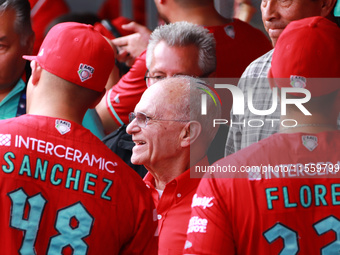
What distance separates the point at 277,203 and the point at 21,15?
6.31ft

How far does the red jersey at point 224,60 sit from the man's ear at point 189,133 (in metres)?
0.60

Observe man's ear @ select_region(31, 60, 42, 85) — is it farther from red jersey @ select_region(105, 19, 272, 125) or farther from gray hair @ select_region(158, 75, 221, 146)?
red jersey @ select_region(105, 19, 272, 125)

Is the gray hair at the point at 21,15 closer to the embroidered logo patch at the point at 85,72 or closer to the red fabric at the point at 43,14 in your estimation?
the embroidered logo patch at the point at 85,72

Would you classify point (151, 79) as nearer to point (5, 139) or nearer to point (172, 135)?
point (172, 135)

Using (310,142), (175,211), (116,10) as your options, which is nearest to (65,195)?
(175,211)

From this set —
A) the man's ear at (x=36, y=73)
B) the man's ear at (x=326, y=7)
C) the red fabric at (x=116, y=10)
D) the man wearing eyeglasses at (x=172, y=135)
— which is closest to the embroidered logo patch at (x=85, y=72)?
the man's ear at (x=36, y=73)

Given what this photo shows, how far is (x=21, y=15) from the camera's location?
3516 millimetres

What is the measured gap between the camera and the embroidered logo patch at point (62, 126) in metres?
2.45

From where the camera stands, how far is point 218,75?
3.45 m

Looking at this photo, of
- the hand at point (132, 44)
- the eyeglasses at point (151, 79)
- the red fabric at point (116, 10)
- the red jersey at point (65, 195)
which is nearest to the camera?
the red jersey at point (65, 195)

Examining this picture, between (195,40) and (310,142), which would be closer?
(310,142)

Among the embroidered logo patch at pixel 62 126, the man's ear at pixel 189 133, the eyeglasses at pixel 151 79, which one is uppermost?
the embroidered logo patch at pixel 62 126

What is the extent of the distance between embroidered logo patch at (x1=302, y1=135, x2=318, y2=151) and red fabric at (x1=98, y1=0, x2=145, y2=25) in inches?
167

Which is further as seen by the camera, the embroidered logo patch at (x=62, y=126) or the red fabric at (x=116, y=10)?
the red fabric at (x=116, y=10)
